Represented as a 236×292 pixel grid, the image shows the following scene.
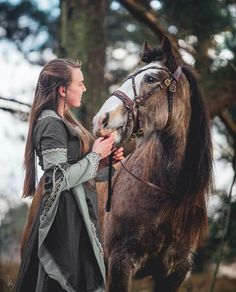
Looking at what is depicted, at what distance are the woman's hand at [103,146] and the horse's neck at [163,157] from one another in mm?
1071

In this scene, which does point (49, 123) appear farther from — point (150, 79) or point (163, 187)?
point (163, 187)

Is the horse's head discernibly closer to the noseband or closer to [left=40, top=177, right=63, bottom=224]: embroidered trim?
the noseband

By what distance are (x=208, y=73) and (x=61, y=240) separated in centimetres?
605

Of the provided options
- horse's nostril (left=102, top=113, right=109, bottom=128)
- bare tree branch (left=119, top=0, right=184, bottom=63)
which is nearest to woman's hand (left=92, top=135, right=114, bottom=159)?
horse's nostril (left=102, top=113, right=109, bottom=128)

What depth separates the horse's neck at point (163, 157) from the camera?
430 cm

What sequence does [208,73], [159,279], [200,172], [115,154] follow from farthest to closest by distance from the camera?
[208,73] → [159,279] → [200,172] → [115,154]

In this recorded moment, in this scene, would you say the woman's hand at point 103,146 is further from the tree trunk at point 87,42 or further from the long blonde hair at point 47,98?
the tree trunk at point 87,42

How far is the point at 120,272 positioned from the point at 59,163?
156 cm

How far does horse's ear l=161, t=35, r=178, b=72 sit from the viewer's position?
13.4 feet

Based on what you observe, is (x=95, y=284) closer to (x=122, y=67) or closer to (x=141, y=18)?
(x=141, y=18)

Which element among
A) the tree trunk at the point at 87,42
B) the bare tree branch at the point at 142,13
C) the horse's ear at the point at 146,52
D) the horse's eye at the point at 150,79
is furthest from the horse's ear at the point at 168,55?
the bare tree branch at the point at 142,13

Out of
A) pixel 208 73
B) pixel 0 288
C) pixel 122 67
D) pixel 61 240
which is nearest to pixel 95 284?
pixel 61 240

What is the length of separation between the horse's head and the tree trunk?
3002mm

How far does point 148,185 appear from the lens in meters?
4.46
